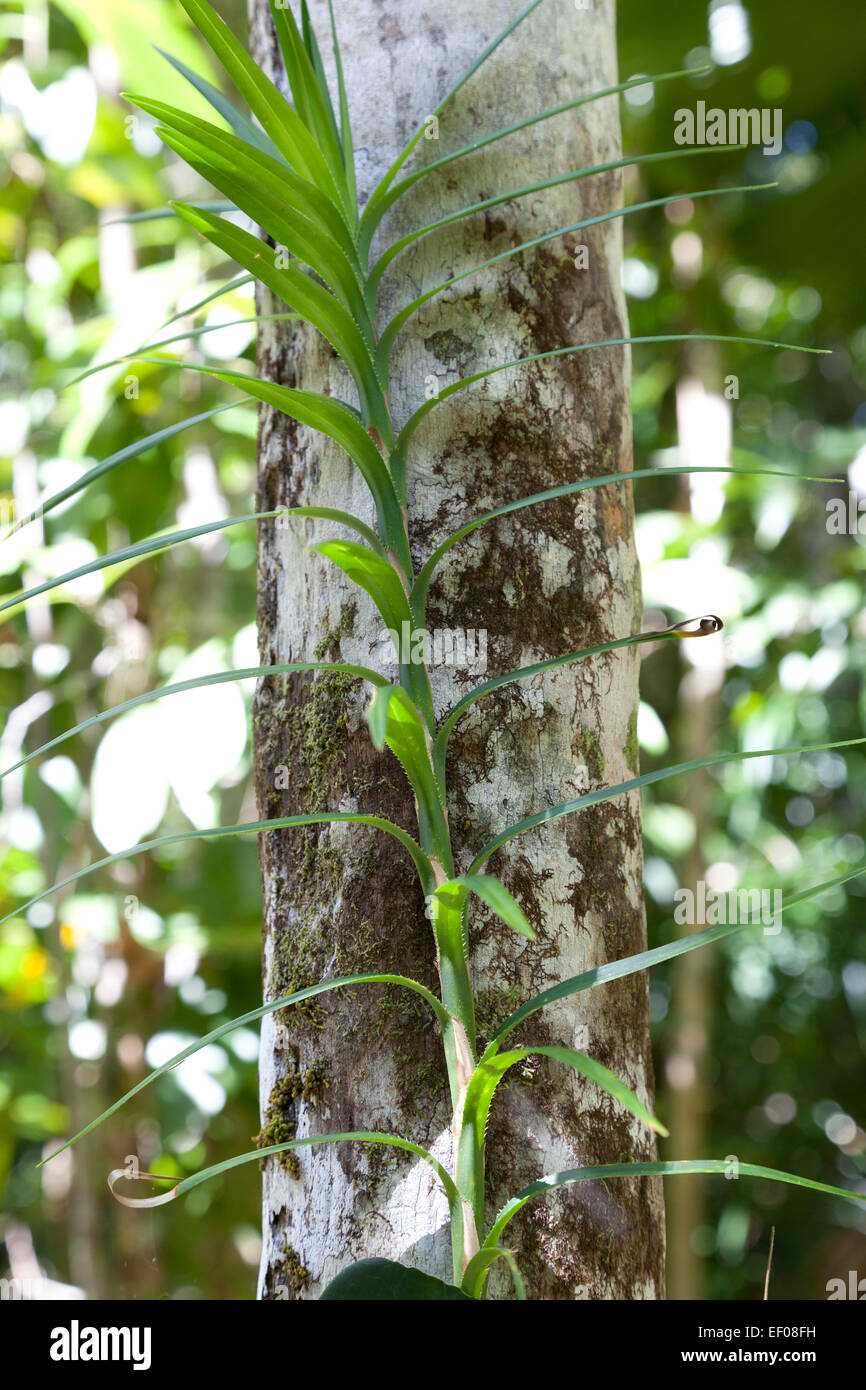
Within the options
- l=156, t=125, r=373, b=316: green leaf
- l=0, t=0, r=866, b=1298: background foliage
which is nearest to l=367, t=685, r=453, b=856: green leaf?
l=156, t=125, r=373, b=316: green leaf

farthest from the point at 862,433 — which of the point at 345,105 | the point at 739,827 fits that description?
the point at 739,827

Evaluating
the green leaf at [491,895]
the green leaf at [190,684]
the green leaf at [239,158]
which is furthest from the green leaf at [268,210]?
the green leaf at [491,895]

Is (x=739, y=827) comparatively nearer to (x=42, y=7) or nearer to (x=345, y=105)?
(x=42, y=7)

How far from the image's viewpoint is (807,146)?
228 cm

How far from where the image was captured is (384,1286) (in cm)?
52

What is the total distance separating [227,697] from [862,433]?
3.94 feet

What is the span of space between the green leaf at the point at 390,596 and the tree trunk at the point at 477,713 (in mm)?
64

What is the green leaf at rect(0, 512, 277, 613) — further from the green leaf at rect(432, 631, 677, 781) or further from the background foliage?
the background foliage

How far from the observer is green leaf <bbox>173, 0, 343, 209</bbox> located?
602 millimetres

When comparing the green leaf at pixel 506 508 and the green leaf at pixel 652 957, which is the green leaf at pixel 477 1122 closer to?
the green leaf at pixel 652 957

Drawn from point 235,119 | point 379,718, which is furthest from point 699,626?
point 235,119

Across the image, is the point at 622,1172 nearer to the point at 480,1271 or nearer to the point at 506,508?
the point at 480,1271

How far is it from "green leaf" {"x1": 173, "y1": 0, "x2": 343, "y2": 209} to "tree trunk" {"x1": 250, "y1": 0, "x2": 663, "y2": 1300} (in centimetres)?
10

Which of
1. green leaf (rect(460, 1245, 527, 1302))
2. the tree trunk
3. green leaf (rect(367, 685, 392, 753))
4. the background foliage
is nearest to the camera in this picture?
green leaf (rect(367, 685, 392, 753))
